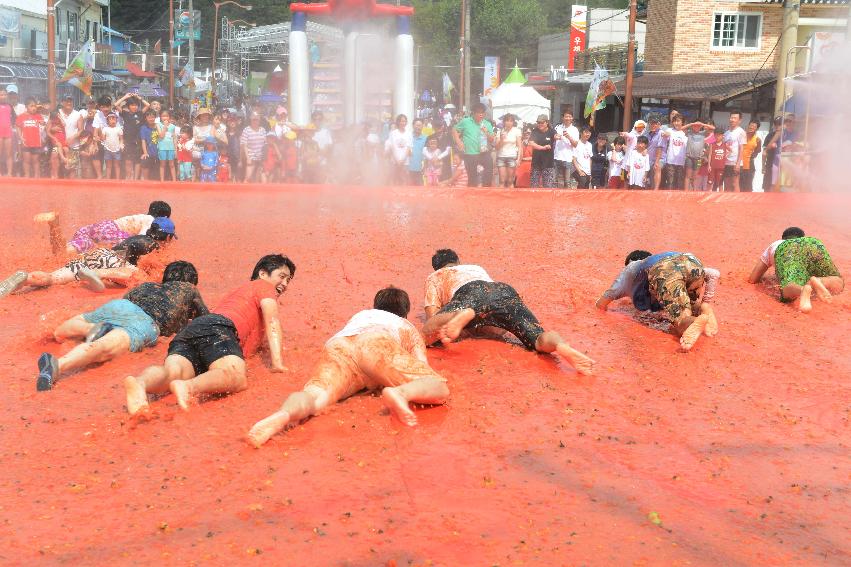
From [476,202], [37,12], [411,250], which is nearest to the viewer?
[411,250]

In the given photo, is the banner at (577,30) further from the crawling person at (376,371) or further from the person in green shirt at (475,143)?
the crawling person at (376,371)

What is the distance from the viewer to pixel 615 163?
53.7ft

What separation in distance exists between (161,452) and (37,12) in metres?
43.7

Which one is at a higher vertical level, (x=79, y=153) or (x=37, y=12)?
(x=37, y=12)

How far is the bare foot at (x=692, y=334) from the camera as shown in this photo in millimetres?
7141

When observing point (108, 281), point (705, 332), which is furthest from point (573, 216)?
point (108, 281)

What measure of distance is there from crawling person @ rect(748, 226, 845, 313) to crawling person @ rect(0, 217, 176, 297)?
6014mm

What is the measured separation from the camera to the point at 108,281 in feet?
28.9

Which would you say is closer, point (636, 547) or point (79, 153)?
point (636, 547)

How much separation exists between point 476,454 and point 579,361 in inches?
68.2

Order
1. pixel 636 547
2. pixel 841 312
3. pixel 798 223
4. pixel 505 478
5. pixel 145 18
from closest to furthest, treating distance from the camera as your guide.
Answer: pixel 636 547
pixel 505 478
pixel 841 312
pixel 798 223
pixel 145 18

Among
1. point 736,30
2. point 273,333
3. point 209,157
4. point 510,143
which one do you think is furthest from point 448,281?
point 736,30

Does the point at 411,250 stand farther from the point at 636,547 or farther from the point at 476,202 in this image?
the point at 636,547

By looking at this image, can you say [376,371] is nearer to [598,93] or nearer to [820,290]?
[820,290]
